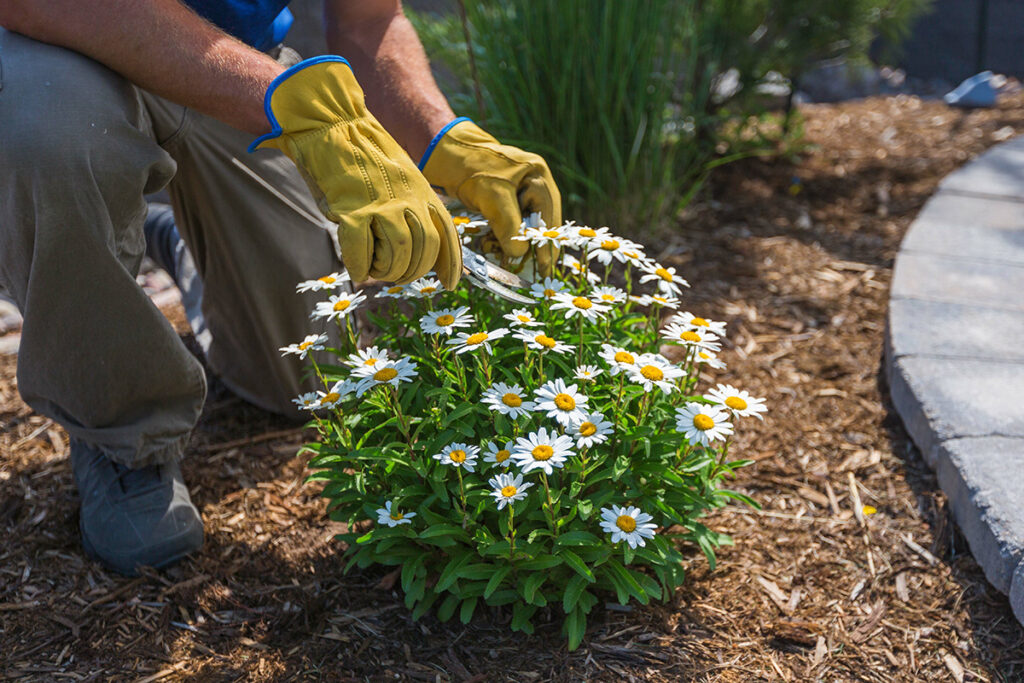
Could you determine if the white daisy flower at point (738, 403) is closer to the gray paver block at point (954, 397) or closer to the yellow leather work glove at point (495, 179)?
the yellow leather work glove at point (495, 179)

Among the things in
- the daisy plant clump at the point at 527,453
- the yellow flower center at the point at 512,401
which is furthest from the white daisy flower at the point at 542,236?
the yellow flower center at the point at 512,401

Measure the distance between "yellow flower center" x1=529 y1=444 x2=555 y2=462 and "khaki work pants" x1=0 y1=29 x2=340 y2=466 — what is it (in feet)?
→ 2.67

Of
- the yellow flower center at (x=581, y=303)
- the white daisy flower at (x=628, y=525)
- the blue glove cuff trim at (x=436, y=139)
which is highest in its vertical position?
the blue glove cuff trim at (x=436, y=139)

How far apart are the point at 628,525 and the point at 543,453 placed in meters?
0.17

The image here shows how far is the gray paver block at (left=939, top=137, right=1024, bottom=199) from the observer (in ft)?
11.0

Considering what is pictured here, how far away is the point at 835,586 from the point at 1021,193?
2.33m

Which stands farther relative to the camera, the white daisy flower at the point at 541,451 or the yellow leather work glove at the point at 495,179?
the yellow leather work glove at the point at 495,179

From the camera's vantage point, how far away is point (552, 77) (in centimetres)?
267

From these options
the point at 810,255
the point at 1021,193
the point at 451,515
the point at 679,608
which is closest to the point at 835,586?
the point at 679,608

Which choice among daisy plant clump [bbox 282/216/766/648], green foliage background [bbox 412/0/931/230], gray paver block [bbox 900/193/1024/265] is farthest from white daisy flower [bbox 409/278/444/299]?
gray paver block [bbox 900/193/1024/265]

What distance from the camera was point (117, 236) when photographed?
161 cm

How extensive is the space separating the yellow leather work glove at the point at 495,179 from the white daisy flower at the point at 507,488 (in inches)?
18.1

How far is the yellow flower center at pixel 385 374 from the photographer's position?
1322 millimetres

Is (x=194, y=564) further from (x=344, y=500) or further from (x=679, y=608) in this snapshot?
(x=679, y=608)
